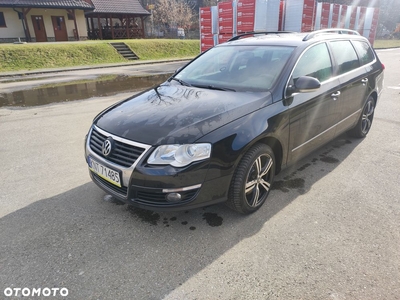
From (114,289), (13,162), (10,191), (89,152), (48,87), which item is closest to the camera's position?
(114,289)

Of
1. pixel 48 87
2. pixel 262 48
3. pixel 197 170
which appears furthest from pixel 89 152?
pixel 48 87

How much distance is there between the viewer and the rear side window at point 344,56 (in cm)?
397

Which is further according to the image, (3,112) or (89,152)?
(3,112)

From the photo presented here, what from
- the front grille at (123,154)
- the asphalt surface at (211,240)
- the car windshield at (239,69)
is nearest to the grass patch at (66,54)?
the asphalt surface at (211,240)

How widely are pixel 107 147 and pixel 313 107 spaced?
2330 mm

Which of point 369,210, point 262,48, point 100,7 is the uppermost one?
point 100,7

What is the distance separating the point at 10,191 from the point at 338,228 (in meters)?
3.59

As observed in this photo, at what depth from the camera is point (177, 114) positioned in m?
2.75

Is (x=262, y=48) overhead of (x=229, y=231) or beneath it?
overhead

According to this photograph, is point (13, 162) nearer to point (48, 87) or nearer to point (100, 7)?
point (48, 87)

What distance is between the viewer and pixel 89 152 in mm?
2924

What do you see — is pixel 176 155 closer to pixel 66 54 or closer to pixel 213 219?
pixel 213 219

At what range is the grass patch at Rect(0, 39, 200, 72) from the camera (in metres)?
16.2

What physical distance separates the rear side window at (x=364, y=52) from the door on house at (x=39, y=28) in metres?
29.9
